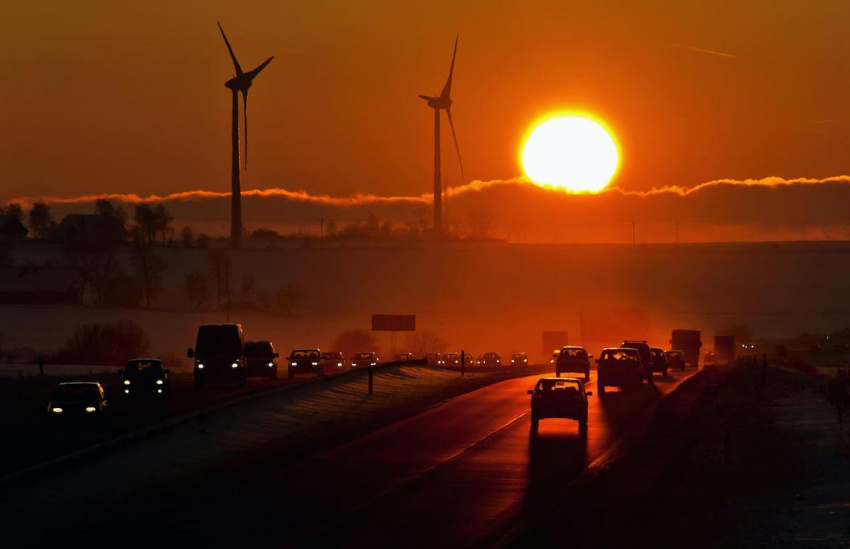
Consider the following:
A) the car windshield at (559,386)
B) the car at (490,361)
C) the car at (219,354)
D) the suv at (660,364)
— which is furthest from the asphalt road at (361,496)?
the car at (490,361)

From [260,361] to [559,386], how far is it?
29393 millimetres

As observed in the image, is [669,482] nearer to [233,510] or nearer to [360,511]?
[360,511]

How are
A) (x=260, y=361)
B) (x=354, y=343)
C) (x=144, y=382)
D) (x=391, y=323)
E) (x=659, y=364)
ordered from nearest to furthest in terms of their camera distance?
(x=144, y=382)
(x=260, y=361)
(x=659, y=364)
(x=391, y=323)
(x=354, y=343)

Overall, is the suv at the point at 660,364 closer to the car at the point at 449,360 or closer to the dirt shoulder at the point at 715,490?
the dirt shoulder at the point at 715,490

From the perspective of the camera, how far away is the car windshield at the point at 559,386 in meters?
40.9

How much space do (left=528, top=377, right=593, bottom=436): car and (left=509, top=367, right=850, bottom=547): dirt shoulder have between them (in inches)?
89.5

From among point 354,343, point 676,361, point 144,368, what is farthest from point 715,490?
point 354,343

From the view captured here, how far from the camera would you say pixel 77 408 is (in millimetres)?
41625

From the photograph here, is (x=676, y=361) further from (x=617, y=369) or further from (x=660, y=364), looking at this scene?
(x=617, y=369)

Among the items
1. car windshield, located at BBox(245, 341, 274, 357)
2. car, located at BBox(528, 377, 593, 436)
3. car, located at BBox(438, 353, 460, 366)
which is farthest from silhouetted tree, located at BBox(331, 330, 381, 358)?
car, located at BBox(528, 377, 593, 436)

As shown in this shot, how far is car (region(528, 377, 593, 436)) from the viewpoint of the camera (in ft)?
133

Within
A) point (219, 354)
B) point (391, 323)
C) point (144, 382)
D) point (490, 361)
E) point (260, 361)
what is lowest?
point (490, 361)

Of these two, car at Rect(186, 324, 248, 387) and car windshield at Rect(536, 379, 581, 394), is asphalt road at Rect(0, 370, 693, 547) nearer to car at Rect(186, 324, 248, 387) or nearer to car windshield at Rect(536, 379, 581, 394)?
car windshield at Rect(536, 379, 581, 394)

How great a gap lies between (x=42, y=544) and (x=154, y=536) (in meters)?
1.88
